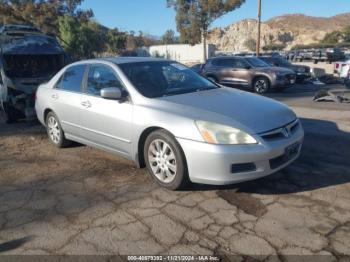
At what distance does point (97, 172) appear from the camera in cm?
516

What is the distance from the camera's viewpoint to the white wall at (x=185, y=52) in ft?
164

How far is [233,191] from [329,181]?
1.21 metres

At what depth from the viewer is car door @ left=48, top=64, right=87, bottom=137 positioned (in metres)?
5.66

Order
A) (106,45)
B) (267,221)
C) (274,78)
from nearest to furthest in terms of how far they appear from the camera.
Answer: (267,221) < (274,78) < (106,45)

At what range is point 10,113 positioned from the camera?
8.95 metres

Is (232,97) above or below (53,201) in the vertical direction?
above

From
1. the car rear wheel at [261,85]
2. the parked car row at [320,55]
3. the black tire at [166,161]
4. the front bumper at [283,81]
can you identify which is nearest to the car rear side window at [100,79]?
the black tire at [166,161]

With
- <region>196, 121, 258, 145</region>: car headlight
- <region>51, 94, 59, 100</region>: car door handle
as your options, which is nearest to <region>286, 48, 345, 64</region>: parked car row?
<region>51, 94, 59, 100</region>: car door handle

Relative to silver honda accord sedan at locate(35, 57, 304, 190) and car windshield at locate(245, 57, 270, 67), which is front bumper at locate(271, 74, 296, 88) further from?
silver honda accord sedan at locate(35, 57, 304, 190)

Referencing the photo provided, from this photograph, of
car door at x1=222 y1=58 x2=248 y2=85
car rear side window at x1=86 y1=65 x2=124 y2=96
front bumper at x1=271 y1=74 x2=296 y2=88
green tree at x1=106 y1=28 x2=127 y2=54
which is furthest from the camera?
green tree at x1=106 y1=28 x2=127 y2=54

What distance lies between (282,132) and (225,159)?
2.74 ft

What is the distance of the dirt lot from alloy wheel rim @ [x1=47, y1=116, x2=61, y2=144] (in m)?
0.69

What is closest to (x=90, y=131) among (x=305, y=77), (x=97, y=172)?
(x=97, y=172)

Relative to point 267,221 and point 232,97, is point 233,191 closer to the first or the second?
point 267,221
